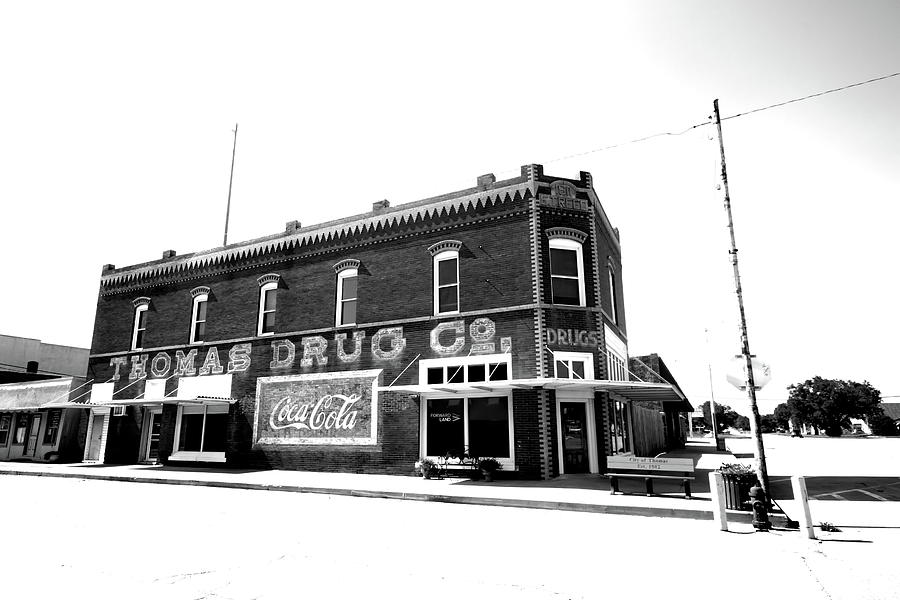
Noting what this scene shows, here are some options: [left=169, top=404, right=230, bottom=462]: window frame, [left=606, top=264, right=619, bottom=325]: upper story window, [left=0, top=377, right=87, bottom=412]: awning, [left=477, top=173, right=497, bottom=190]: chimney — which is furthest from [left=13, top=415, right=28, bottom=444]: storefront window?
[left=606, top=264, right=619, bottom=325]: upper story window

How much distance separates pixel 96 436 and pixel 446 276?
63.4 ft

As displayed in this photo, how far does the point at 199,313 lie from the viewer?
25859 millimetres

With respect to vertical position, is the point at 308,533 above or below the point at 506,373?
below

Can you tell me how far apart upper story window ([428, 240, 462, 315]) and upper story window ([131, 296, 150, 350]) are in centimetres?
1584

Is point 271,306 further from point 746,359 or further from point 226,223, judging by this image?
point 746,359

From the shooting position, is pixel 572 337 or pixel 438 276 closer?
pixel 572 337

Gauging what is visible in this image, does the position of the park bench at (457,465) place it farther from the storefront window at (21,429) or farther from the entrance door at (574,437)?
the storefront window at (21,429)

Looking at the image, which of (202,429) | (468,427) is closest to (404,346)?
(468,427)

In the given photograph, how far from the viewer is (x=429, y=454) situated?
1881 centimetres

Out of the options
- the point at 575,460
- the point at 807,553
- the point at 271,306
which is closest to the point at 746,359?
the point at 807,553

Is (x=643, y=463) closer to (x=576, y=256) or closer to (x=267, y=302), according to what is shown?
(x=576, y=256)

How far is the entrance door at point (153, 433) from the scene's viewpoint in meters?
25.5

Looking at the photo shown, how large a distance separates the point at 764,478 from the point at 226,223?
96.2ft

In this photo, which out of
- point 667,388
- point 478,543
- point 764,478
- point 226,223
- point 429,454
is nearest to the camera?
point 478,543
